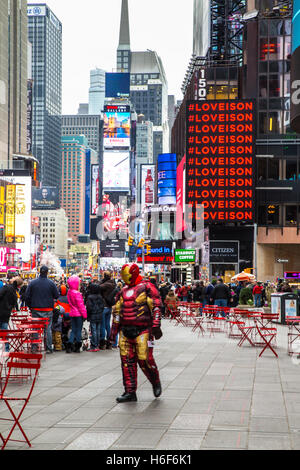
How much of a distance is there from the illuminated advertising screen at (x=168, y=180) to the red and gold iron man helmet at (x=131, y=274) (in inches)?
3105

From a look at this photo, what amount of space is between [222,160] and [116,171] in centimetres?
12233

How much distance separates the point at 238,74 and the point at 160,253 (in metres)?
20.9

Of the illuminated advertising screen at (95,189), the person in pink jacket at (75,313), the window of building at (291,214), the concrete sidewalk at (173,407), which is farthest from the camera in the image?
the illuminated advertising screen at (95,189)

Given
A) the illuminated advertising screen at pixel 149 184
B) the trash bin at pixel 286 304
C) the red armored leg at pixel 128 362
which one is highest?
the illuminated advertising screen at pixel 149 184

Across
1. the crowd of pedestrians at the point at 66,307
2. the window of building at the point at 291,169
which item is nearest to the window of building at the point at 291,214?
the window of building at the point at 291,169

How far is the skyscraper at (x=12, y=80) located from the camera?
13400 cm

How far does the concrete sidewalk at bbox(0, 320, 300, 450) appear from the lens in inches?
281

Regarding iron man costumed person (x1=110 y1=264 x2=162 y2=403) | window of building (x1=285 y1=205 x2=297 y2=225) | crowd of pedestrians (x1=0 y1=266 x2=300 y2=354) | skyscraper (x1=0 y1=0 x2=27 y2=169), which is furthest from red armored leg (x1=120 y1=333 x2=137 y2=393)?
skyscraper (x1=0 y1=0 x2=27 y2=169)

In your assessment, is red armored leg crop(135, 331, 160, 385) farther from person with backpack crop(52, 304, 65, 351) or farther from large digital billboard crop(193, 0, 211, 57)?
large digital billboard crop(193, 0, 211, 57)

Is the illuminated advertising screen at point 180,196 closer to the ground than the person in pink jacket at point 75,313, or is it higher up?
higher up

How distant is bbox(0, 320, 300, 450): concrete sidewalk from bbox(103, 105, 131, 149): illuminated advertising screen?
152346mm

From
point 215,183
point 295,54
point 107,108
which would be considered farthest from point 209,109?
point 107,108

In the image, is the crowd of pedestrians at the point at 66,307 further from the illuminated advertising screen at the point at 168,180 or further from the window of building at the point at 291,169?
the illuminated advertising screen at the point at 168,180

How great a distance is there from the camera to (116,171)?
167 metres
